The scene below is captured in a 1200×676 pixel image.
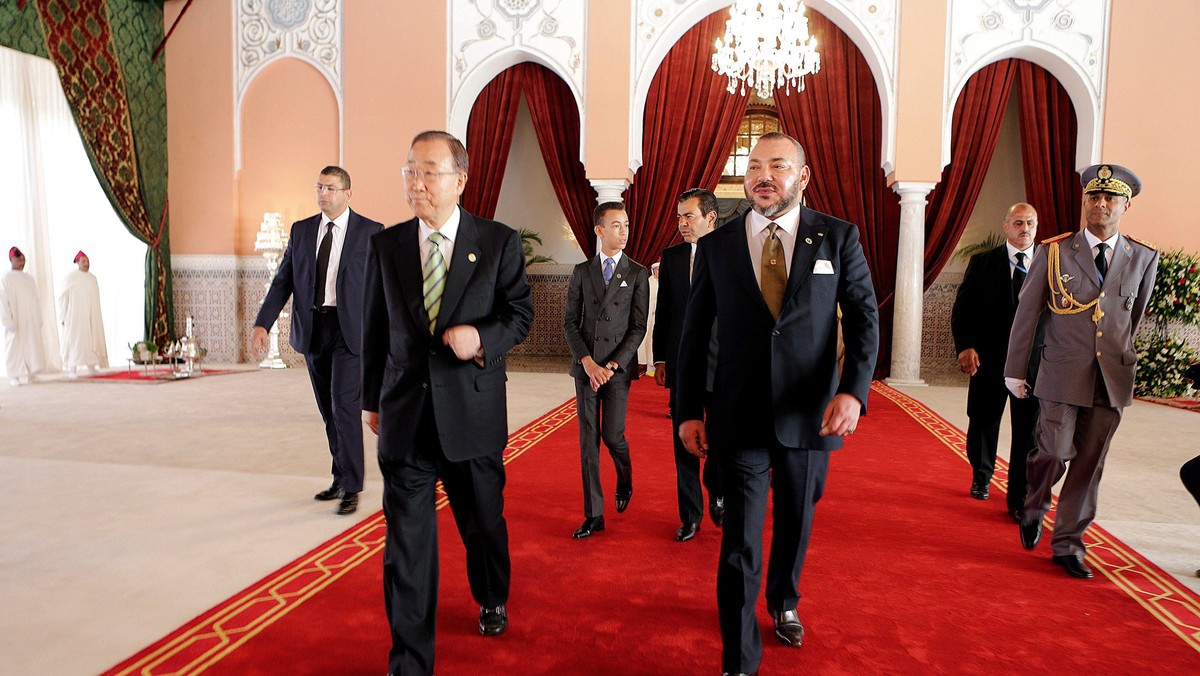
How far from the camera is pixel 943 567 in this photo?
9.35ft

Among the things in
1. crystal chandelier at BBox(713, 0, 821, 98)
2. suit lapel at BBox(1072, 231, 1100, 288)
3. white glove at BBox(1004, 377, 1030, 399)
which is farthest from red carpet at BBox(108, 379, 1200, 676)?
crystal chandelier at BBox(713, 0, 821, 98)

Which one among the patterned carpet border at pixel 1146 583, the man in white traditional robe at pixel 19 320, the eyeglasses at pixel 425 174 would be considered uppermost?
the eyeglasses at pixel 425 174

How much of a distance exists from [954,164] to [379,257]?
328 inches

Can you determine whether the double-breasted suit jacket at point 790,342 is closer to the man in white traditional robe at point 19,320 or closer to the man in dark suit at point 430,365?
the man in dark suit at point 430,365

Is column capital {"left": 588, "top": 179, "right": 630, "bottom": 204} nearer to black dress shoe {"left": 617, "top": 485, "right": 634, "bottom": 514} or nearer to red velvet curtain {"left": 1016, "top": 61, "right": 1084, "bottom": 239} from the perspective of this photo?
red velvet curtain {"left": 1016, "top": 61, "right": 1084, "bottom": 239}

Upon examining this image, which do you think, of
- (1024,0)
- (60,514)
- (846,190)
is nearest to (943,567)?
(60,514)

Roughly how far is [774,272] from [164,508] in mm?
3079

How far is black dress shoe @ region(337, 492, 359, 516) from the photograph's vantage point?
11.2 ft

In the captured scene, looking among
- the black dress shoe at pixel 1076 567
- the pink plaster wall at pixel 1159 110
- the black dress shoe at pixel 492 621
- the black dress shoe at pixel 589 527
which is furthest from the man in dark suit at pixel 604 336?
the pink plaster wall at pixel 1159 110

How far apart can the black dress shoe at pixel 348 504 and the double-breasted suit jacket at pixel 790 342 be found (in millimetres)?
2040

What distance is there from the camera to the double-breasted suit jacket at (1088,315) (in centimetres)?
Result: 269

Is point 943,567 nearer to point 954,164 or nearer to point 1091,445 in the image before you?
point 1091,445

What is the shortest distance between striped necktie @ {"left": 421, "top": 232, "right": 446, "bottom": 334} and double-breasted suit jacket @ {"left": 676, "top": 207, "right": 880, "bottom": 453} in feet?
2.29

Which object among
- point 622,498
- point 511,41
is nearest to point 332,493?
point 622,498
